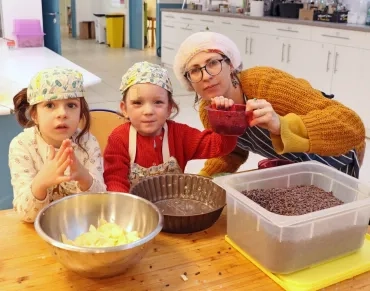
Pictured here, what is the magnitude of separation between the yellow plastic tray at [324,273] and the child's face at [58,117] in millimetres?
549

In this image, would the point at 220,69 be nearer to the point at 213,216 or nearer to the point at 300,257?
the point at 213,216

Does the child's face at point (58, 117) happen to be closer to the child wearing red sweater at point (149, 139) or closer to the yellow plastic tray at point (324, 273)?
the child wearing red sweater at point (149, 139)

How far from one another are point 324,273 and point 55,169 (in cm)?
64

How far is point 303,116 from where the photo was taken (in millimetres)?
1372

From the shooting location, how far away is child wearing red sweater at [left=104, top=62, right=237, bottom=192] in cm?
134

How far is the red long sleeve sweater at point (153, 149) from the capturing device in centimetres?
136

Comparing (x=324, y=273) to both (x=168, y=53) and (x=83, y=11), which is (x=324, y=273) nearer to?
(x=168, y=53)

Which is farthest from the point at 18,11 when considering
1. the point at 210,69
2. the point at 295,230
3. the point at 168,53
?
the point at 168,53

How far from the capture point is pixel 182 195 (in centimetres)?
132

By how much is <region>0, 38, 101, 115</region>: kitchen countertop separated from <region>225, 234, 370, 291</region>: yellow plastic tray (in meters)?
1.39

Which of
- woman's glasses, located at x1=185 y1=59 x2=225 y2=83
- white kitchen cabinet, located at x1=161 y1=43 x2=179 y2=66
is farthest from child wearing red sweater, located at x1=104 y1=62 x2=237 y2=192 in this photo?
white kitchen cabinet, located at x1=161 y1=43 x2=179 y2=66

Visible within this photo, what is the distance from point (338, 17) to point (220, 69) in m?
3.53

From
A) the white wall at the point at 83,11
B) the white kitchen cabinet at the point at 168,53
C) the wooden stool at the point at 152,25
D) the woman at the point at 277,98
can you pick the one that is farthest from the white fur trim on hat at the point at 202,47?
the white wall at the point at 83,11

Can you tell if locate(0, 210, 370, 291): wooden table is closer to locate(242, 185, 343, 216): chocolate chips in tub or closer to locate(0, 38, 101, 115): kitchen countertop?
locate(242, 185, 343, 216): chocolate chips in tub
